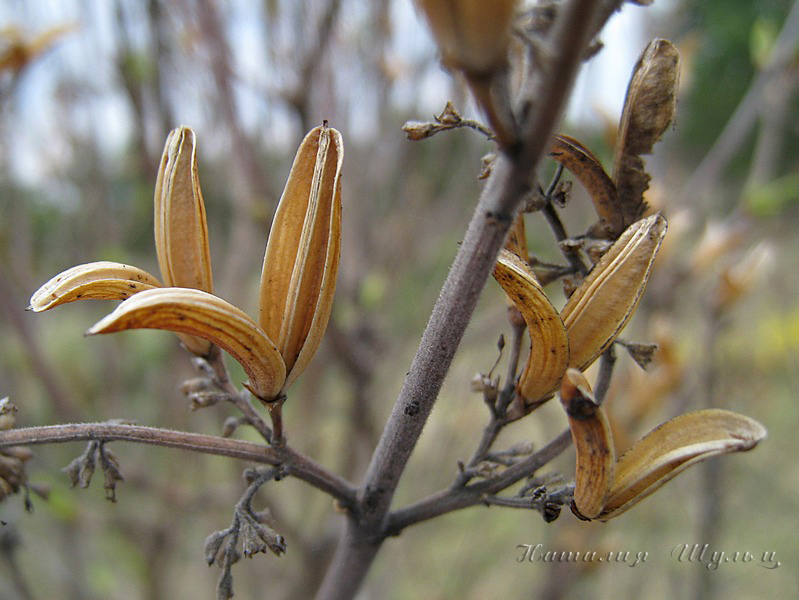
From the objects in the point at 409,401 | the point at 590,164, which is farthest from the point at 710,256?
the point at 409,401

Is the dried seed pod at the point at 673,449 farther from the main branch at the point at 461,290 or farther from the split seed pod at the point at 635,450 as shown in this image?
the main branch at the point at 461,290

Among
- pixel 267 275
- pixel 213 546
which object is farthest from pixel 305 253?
pixel 213 546

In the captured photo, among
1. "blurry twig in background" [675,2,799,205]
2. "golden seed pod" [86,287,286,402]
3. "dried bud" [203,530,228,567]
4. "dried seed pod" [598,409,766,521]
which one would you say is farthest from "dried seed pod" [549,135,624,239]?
"blurry twig in background" [675,2,799,205]

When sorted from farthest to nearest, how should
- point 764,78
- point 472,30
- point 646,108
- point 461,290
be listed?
point 764,78, point 646,108, point 461,290, point 472,30

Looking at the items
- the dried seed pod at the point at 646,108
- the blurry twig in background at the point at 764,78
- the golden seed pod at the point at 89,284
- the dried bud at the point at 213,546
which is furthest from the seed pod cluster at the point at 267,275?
the blurry twig in background at the point at 764,78

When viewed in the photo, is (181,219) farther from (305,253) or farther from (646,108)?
(646,108)

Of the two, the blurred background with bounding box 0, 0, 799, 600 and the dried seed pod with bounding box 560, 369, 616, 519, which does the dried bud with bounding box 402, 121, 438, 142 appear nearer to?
the dried seed pod with bounding box 560, 369, 616, 519
